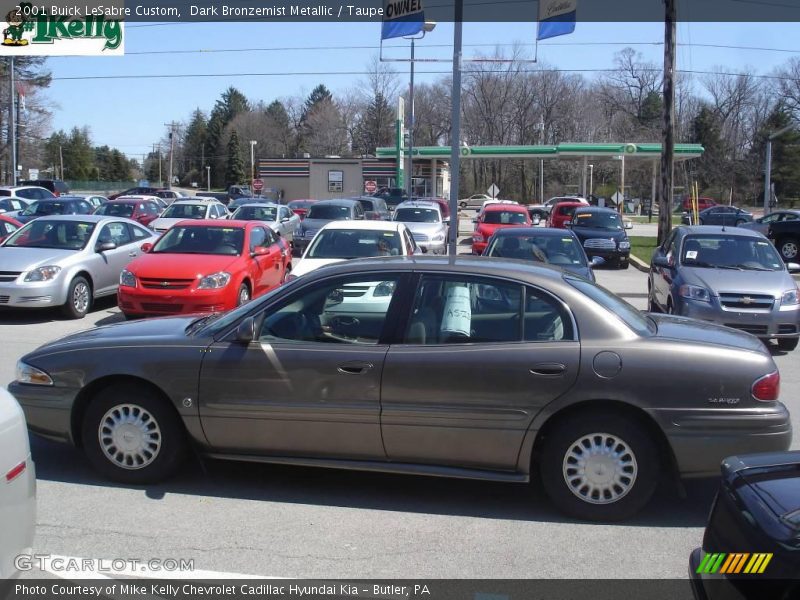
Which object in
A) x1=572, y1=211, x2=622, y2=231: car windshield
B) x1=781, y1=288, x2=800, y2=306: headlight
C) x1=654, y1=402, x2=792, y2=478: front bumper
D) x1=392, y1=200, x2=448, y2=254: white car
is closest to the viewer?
x1=654, y1=402, x2=792, y2=478: front bumper

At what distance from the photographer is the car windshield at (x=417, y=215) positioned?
2420 cm

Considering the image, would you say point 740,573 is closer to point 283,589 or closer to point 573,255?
point 283,589

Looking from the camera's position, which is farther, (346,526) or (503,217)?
(503,217)

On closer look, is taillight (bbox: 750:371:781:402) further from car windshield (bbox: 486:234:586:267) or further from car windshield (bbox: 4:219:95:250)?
car windshield (bbox: 4:219:95:250)

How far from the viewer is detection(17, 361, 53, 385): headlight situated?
5.42 meters

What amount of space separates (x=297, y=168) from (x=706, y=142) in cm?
4728

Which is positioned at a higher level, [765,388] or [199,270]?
[199,270]

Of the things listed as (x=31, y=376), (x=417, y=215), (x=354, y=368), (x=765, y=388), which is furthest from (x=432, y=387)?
(x=417, y=215)

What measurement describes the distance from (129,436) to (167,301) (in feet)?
19.5

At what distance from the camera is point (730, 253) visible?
39.1ft

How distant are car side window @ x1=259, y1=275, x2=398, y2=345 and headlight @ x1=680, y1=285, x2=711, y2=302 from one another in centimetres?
686

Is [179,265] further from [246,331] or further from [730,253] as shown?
[730,253]

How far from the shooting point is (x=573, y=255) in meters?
12.9

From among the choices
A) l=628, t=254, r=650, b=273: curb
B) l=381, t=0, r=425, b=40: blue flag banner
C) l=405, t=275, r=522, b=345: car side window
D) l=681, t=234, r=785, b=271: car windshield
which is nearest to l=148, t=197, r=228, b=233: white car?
l=381, t=0, r=425, b=40: blue flag banner
